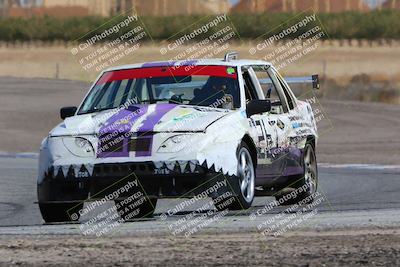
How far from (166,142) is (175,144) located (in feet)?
0.26

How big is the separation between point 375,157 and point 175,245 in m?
16.1

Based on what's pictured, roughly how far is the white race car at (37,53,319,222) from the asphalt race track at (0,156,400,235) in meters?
0.30

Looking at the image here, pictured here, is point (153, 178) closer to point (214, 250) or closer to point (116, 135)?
point (116, 135)

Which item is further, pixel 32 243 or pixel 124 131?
pixel 124 131

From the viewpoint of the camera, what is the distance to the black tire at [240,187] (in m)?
11.2

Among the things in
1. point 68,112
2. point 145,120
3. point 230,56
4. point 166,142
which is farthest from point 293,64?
point 166,142

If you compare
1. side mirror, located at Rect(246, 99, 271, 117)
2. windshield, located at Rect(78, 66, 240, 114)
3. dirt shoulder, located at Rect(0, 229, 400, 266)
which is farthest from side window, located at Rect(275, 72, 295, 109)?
dirt shoulder, located at Rect(0, 229, 400, 266)

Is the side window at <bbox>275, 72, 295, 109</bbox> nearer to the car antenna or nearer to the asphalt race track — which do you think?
the car antenna

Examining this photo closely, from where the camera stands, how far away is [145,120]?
1122 centimetres

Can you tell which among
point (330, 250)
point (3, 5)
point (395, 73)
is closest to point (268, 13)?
point (395, 73)

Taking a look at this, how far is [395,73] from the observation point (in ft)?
196

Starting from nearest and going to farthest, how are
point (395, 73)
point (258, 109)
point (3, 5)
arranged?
point (258, 109) → point (395, 73) → point (3, 5)

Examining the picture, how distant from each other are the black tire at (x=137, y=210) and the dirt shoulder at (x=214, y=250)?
10.8ft

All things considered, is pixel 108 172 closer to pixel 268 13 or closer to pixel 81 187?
pixel 81 187
